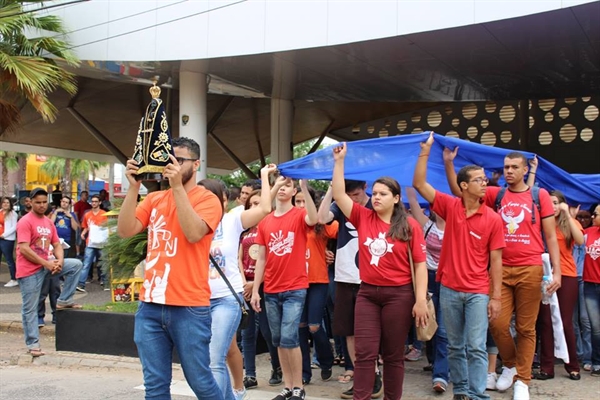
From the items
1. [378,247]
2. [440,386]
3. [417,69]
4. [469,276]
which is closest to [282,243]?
[378,247]

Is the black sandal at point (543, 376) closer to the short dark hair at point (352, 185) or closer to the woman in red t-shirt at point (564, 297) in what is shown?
the woman in red t-shirt at point (564, 297)

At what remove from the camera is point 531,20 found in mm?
11047

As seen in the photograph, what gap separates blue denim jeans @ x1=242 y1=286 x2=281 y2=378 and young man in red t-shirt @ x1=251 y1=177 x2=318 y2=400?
24.3 inches

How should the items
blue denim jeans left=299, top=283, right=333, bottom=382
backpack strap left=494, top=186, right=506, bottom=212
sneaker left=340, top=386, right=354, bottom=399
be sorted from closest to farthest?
backpack strap left=494, top=186, right=506, bottom=212, sneaker left=340, top=386, right=354, bottom=399, blue denim jeans left=299, top=283, right=333, bottom=382

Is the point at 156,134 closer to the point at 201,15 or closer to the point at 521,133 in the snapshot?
the point at 201,15

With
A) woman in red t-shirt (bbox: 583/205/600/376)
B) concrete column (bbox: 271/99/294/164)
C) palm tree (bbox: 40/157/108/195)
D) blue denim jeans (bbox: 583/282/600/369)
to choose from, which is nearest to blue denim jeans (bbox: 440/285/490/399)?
blue denim jeans (bbox: 583/282/600/369)

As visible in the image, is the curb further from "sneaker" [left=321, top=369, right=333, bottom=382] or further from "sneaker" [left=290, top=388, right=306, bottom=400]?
"sneaker" [left=290, top=388, right=306, bottom=400]

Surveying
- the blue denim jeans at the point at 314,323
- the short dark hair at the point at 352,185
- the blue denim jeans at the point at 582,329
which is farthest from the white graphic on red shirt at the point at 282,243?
the blue denim jeans at the point at 582,329

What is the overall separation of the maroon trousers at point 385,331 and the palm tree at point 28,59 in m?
8.43

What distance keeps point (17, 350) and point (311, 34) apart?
7186 mm

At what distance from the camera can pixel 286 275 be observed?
672cm

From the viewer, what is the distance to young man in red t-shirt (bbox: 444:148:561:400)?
6445 mm

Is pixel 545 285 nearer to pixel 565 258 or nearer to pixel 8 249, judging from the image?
pixel 565 258

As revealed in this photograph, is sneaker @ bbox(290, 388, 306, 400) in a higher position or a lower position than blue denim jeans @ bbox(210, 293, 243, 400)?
lower
